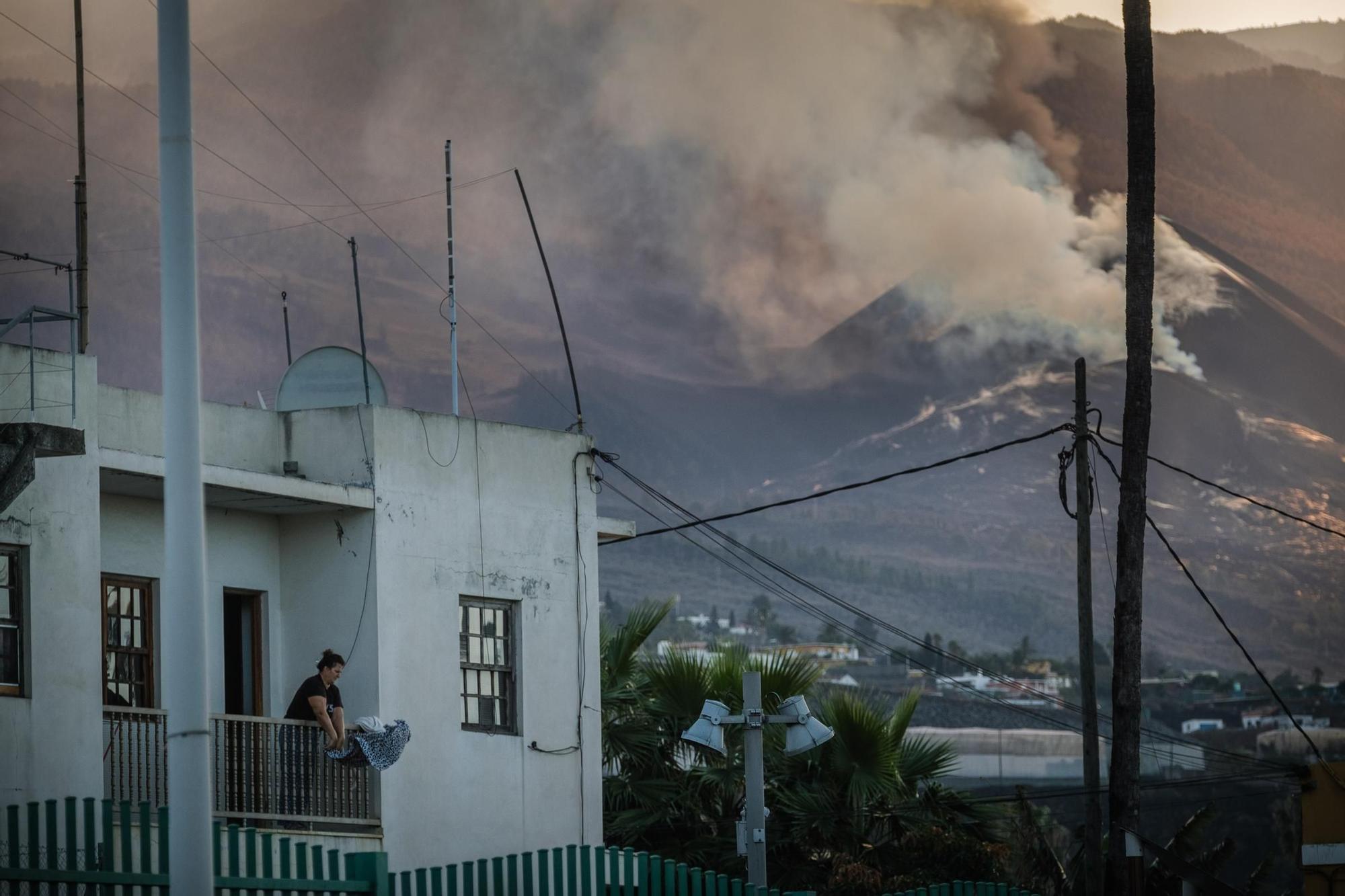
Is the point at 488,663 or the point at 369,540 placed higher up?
the point at 369,540

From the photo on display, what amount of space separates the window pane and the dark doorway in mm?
4643

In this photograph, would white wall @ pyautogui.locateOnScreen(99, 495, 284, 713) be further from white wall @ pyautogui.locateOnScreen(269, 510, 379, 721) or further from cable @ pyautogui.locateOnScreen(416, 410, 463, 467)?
cable @ pyautogui.locateOnScreen(416, 410, 463, 467)

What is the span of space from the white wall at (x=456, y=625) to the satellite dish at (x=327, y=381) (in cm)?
185

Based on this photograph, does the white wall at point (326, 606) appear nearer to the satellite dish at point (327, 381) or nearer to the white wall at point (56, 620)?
the satellite dish at point (327, 381)

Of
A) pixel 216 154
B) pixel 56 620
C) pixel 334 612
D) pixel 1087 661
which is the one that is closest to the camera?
pixel 56 620

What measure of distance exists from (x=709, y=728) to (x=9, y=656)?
715 centimetres

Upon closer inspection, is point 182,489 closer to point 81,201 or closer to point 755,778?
point 755,778

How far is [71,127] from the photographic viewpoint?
156m

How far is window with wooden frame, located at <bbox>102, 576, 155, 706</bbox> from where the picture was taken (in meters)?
19.8

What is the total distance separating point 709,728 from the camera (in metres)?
20.3

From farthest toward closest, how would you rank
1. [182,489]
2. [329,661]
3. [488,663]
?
[488,663]
[329,661]
[182,489]

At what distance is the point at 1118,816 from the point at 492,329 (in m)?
175

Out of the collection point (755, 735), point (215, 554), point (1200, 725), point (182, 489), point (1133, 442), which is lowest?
point (1200, 725)

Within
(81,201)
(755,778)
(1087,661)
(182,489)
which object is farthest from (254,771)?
(81,201)
